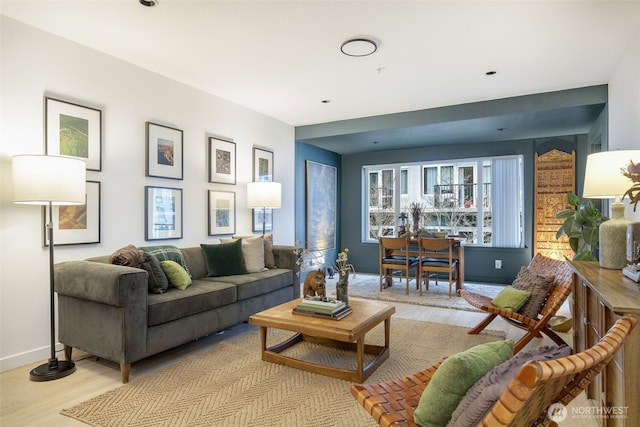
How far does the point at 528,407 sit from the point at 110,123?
377cm

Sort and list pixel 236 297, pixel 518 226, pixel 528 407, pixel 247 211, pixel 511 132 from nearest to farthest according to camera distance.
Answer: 1. pixel 528 407
2. pixel 236 297
3. pixel 247 211
4. pixel 511 132
5. pixel 518 226

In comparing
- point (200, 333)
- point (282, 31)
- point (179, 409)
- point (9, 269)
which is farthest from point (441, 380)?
point (9, 269)

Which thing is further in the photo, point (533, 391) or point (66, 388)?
point (66, 388)

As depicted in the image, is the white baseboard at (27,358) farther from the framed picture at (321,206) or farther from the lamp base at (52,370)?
the framed picture at (321,206)

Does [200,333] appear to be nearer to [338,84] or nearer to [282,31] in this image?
[282,31]

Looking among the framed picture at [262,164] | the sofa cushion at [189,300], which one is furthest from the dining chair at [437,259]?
the sofa cushion at [189,300]

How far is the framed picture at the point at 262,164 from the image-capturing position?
5.19 meters

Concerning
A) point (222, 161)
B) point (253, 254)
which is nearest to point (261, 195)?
point (222, 161)

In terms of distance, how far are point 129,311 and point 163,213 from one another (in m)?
1.63

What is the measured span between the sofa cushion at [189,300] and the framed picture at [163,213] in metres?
0.75

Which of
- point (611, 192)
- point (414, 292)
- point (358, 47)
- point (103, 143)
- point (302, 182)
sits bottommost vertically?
point (414, 292)

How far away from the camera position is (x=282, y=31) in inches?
115

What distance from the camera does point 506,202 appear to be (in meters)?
6.20

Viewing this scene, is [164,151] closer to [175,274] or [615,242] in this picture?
[175,274]
